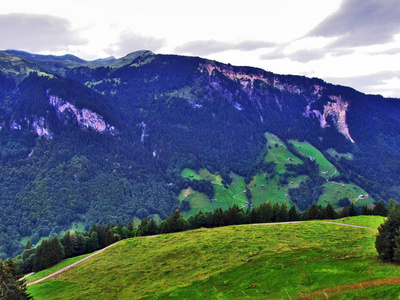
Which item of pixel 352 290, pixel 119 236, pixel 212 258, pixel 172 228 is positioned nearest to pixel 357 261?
pixel 352 290

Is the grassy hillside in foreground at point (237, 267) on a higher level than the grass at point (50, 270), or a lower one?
higher

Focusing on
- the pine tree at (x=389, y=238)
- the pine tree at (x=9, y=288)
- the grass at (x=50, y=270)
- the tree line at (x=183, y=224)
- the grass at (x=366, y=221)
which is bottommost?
the grass at (x=50, y=270)

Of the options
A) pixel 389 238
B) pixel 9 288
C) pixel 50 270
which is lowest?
pixel 50 270

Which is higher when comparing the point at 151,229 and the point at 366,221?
the point at 366,221

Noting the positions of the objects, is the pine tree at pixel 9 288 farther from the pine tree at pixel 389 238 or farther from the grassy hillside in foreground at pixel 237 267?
the pine tree at pixel 389 238

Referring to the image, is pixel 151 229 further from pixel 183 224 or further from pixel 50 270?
pixel 50 270

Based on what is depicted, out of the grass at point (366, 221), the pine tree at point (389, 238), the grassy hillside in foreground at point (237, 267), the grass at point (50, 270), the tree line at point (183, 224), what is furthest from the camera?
the tree line at point (183, 224)

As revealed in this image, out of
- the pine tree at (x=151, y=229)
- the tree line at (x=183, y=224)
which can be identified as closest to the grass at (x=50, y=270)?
the tree line at (x=183, y=224)

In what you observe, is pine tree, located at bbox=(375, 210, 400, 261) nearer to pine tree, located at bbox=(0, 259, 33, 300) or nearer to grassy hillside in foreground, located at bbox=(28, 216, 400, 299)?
grassy hillside in foreground, located at bbox=(28, 216, 400, 299)

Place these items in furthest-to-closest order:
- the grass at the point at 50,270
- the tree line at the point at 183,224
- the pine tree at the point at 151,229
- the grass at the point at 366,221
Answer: the pine tree at the point at 151,229, the tree line at the point at 183,224, the grass at the point at 50,270, the grass at the point at 366,221

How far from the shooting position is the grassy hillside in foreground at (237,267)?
153 ft

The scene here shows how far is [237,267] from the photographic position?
206 feet

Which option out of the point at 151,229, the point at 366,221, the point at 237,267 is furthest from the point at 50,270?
the point at 366,221

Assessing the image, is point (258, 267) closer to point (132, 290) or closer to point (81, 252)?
point (132, 290)
